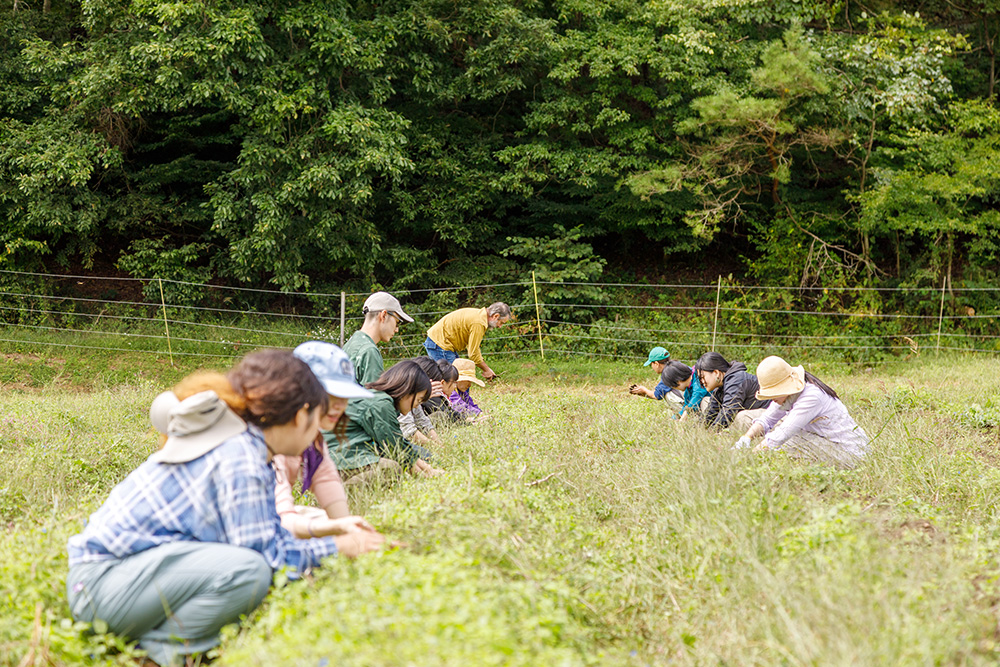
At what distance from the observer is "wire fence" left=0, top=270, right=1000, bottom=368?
1438cm

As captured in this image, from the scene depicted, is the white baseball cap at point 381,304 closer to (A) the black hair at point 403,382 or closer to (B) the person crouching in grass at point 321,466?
(A) the black hair at point 403,382

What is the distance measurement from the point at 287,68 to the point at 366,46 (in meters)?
1.28

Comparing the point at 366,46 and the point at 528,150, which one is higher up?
the point at 366,46

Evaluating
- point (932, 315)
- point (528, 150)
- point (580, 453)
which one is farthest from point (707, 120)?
point (580, 453)

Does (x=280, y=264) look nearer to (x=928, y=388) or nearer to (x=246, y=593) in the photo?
(x=928, y=388)

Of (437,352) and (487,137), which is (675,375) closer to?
(437,352)

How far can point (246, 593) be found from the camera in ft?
9.73

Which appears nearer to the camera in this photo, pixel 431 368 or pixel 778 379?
pixel 778 379

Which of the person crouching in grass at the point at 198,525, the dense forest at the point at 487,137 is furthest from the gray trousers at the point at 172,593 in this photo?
the dense forest at the point at 487,137

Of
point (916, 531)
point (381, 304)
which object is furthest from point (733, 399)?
point (916, 531)

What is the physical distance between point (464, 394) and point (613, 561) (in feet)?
16.0

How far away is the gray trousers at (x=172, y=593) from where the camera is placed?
292 centimetres

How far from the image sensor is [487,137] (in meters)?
16.5

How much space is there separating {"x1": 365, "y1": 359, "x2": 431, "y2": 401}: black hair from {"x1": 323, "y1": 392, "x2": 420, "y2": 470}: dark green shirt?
0.17ft
